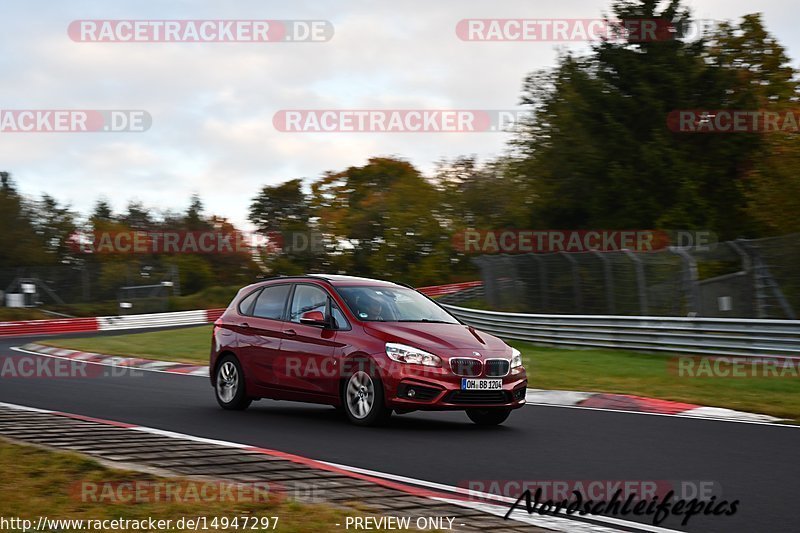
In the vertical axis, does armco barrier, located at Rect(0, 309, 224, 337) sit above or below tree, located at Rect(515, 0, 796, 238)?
below

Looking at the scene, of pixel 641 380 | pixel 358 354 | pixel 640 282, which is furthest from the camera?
pixel 640 282

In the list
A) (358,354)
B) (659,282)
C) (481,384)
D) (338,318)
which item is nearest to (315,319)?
(338,318)

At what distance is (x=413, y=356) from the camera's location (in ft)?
34.6

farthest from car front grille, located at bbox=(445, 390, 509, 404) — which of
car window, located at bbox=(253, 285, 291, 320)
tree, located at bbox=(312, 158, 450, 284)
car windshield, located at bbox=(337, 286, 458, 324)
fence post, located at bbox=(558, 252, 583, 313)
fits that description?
tree, located at bbox=(312, 158, 450, 284)

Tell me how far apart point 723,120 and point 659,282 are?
21480mm

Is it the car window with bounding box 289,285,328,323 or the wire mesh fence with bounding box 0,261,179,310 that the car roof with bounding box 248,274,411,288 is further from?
the wire mesh fence with bounding box 0,261,179,310

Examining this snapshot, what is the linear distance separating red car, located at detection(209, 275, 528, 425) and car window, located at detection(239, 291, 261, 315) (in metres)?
0.02

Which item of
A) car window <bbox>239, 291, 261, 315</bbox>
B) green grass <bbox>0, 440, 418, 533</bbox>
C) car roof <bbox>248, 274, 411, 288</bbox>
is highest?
car roof <bbox>248, 274, 411, 288</bbox>

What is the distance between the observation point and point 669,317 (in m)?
20.5

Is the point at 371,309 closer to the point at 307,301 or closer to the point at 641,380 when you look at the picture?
the point at 307,301

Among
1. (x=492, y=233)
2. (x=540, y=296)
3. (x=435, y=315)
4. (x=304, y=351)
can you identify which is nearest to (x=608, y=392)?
(x=435, y=315)

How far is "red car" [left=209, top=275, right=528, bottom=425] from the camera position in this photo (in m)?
10.5

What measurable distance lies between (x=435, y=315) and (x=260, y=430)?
8.49 feet

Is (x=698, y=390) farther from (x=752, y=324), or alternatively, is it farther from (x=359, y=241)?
(x=359, y=241)
